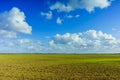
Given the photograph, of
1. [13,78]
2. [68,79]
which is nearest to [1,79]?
[13,78]

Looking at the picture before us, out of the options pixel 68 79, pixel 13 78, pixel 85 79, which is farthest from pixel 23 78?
pixel 85 79

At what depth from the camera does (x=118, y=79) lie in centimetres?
2550

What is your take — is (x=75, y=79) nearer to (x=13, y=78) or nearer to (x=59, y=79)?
(x=59, y=79)

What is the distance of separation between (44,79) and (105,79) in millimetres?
7560

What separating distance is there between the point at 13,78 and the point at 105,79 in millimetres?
11468

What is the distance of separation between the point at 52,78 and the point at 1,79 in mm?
6298

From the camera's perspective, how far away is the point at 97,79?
2595 centimetres

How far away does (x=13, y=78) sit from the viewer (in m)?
26.2

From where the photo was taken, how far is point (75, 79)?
2586 centimetres

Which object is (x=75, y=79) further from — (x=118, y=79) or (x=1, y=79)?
(x=1, y=79)

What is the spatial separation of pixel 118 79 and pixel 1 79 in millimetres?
14245

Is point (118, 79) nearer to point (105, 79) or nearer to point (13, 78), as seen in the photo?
point (105, 79)

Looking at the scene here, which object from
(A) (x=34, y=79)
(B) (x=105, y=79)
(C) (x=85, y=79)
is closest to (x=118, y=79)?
(B) (x=105, y=79)

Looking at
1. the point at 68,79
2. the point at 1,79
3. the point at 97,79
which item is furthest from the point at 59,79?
the point at 1,79
